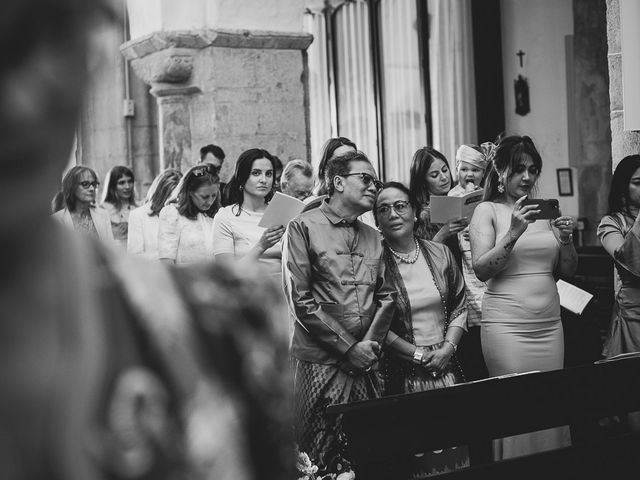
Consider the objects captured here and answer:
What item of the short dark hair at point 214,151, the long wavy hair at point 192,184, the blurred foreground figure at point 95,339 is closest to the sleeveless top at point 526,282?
the long wavy hair at point 192,184

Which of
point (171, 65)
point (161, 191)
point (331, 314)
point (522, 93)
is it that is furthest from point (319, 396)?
point (522, 93)

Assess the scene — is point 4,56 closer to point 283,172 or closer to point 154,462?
point 154,462

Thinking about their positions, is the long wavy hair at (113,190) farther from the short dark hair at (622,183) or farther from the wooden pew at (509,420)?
the wooden pew at (509,420)

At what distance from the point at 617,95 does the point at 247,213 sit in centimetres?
209

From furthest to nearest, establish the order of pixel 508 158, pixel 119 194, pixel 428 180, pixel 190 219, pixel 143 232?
pixel 119 194
pixel 143 232
pixel 190 219
pixel 428 180
pixel 508 158

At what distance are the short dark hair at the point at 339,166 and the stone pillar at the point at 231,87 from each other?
99.7 inches

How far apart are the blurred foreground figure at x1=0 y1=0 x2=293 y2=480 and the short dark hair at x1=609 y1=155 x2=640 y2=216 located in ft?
15.5

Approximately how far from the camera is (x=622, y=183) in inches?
200

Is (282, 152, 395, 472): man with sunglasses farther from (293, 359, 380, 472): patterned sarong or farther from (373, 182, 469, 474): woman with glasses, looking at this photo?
(373, 182, 469, 474): woman with glasses

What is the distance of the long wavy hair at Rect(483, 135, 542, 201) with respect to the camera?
14.8 feet

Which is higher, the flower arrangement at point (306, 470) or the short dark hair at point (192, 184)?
the short dark hair at point (192, 184)

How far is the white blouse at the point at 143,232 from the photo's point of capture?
6.15 m

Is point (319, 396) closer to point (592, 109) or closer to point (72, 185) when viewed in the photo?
point (72, 185)

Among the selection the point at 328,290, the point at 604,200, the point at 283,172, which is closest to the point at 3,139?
the point at 328,290
